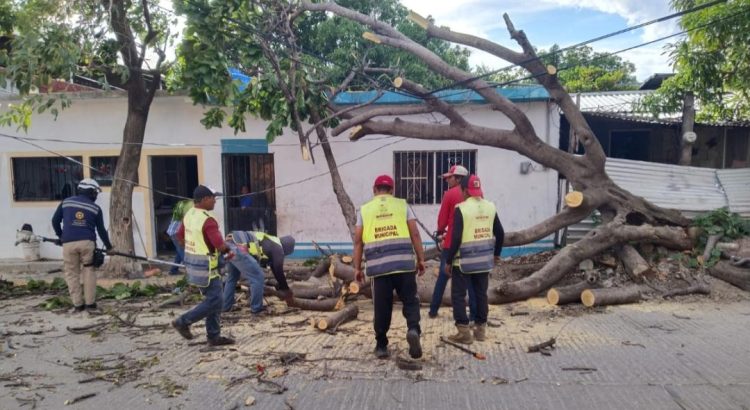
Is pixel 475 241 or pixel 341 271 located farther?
pixel 341 271

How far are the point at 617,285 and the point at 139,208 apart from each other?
30.0 feet

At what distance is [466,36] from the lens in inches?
301

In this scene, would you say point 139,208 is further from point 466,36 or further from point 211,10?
point 466,36

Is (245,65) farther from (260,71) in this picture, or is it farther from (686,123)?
(686,123)

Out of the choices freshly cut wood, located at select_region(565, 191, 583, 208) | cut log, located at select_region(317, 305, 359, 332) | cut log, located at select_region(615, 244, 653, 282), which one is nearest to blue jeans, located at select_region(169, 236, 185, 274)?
cut log, located at select_region(317, 305, 359, 332)

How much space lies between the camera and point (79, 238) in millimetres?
6621

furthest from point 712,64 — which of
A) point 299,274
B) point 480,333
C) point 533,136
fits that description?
point 299,274

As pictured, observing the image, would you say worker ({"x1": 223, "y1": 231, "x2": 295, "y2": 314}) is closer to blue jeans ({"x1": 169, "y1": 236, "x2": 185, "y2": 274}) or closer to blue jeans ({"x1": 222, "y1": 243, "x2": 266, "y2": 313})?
blue jeans ({"x1": 222, "y1": 243, "x2": 266, "y2": 313})

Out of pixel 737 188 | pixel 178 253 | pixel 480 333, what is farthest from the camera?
pixel 178 253

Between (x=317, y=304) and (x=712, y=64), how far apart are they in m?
8.42

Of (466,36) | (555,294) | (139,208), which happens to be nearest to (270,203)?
(139,208)

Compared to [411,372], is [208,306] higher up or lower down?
higher up

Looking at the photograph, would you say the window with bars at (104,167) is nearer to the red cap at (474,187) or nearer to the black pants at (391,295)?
the black pants at (391,295)

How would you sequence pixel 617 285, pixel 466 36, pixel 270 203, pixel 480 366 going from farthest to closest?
pixel 270 203 → pixel 466 36 → pixel 617 285 → pixel 480 366
